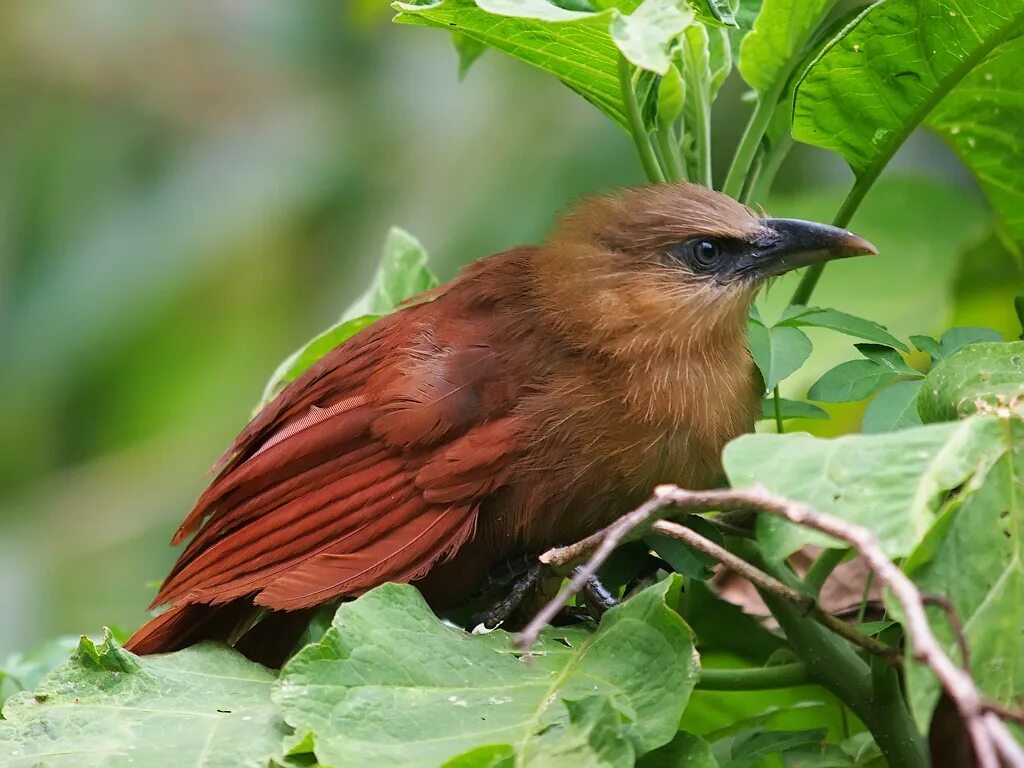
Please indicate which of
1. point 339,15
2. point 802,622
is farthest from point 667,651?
point 339,15

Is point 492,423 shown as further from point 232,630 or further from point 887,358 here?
point 887,358

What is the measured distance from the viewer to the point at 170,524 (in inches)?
165

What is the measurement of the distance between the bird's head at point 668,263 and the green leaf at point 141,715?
716 mm

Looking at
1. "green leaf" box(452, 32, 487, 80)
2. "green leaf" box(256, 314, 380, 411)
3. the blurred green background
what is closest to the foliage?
"green leaf" box(452, 32, 487, 80)

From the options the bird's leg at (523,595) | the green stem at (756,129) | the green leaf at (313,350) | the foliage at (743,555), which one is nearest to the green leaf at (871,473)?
the foliage at (743,555)

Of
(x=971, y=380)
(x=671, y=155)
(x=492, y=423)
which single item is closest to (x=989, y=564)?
(x=971, y=380)

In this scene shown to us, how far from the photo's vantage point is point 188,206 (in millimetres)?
4312

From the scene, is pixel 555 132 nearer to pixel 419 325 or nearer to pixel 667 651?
pixel 419 325

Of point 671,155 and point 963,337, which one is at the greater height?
point 671,155

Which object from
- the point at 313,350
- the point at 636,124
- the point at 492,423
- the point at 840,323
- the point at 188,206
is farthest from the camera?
the point at 188,206

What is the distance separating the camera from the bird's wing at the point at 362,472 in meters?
1.58

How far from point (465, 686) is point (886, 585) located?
0.46 meters

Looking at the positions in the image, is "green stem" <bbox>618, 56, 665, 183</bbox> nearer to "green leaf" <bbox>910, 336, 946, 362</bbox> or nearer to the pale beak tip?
the pale beak tip

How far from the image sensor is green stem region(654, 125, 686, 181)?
1754mm
